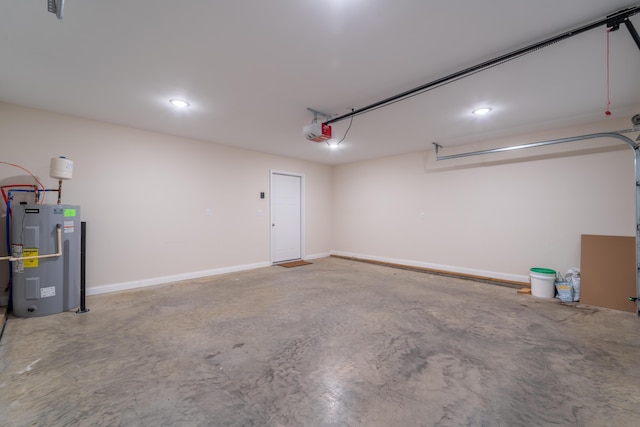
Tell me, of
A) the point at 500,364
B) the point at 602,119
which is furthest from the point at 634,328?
the point at 602,119

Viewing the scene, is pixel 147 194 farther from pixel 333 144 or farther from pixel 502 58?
pixel 502 58

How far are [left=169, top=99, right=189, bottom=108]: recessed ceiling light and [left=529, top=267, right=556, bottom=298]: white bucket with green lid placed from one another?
5.64 m

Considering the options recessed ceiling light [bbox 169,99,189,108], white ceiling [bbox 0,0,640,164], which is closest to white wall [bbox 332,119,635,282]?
white ceiling [bbox 0,0,640,164]

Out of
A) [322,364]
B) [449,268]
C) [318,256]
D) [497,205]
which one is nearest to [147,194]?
[322,364]

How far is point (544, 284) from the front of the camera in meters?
3.98

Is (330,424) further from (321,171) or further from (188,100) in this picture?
(321,171)

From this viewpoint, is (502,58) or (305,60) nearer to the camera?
Result: (502,58)

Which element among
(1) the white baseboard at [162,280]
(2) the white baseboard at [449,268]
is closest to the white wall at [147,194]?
(1) the white baseboard at [162,280]

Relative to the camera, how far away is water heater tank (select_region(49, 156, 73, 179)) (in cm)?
323

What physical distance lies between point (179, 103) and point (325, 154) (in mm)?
3499

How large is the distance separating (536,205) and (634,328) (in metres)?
2.12

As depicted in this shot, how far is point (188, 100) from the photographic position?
3318 mm

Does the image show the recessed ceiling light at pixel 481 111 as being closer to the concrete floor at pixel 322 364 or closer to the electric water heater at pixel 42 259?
the concrete floor at pixel 322 364

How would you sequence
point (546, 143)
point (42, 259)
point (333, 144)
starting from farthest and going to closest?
point (333, 144) < point (546, 143) < point (42, 259)
